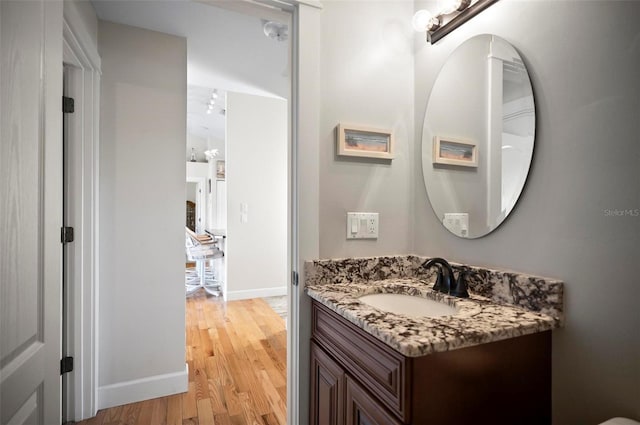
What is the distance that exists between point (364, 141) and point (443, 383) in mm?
1000

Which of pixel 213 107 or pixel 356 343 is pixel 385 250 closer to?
pixel 356 343

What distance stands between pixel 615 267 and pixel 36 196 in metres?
1.57

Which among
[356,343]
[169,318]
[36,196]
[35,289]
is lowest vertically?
[169,318]

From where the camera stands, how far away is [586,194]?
2.97 ft

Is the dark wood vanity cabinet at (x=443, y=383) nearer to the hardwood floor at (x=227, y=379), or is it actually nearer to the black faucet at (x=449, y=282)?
the black faucet at (x=449, y=282)

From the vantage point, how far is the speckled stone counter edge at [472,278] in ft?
3.20

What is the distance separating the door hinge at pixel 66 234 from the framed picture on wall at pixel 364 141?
162 centimetres

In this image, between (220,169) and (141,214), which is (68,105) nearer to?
(141,214)

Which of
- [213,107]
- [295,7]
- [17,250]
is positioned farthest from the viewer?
[213,107]

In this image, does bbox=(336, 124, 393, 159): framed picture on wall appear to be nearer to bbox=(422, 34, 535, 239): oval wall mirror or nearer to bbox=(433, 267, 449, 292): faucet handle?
bbox=(422, 34, 535, 239): oval wall mirror

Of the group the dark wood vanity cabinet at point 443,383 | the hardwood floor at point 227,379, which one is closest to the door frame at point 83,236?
the hardwood floor at point 227,379

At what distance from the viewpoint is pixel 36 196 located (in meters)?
0.88

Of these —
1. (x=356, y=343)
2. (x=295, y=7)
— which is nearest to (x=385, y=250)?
(x=356, y=343)

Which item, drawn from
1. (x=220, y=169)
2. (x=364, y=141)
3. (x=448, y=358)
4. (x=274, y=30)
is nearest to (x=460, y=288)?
(x=448, y=358)
